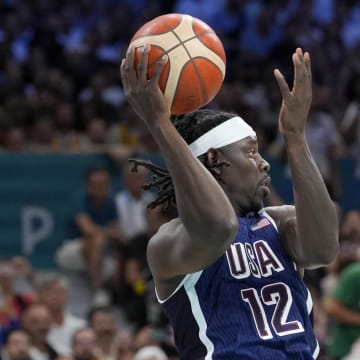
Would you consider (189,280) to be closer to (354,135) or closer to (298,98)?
(298,98)

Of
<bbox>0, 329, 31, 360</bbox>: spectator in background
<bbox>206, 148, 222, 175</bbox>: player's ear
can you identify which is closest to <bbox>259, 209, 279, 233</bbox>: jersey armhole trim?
<bbox>206, 148, 222, 175</bbox>: player's ear

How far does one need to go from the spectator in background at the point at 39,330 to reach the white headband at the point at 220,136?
452cm

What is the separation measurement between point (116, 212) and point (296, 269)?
21.6ft

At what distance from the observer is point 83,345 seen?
7.84 m

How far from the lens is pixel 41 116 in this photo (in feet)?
38.7

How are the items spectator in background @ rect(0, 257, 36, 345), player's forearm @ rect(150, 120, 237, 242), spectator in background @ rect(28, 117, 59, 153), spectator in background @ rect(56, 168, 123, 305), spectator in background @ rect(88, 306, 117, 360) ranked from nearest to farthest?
player's forearm @ rect(150, 120, 237, 242)
spectator in background @ rect(88, 306, 117, 360)
spectator in background @ rect(0, 257, 36, 345)
spectator in background @ rect(56, 168, 123, 305)
spectator in background @ rect(28, 117, 59, 153)

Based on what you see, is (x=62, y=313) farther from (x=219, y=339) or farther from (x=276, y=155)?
(x=219, y=339)

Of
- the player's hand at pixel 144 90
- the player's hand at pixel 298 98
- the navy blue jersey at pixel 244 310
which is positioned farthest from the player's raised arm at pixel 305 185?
the player's hand at pixel 144 90

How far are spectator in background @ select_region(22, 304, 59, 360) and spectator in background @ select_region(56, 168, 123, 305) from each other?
1645 mm

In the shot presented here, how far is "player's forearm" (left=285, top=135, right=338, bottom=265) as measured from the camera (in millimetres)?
3838

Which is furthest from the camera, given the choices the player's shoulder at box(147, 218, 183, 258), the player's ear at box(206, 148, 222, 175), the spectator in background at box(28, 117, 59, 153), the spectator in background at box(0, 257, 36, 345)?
the spectator in background at box(28, 117, 59, 153)

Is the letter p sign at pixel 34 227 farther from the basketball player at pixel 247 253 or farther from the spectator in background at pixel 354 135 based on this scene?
the basketball player at pixel 247 253

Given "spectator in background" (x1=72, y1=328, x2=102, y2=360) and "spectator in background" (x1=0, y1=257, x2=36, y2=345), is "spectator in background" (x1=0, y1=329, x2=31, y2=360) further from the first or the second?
"spectator in background" (x1=0, y1=257, x2=36, y2=345)

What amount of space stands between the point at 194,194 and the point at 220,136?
53cm
